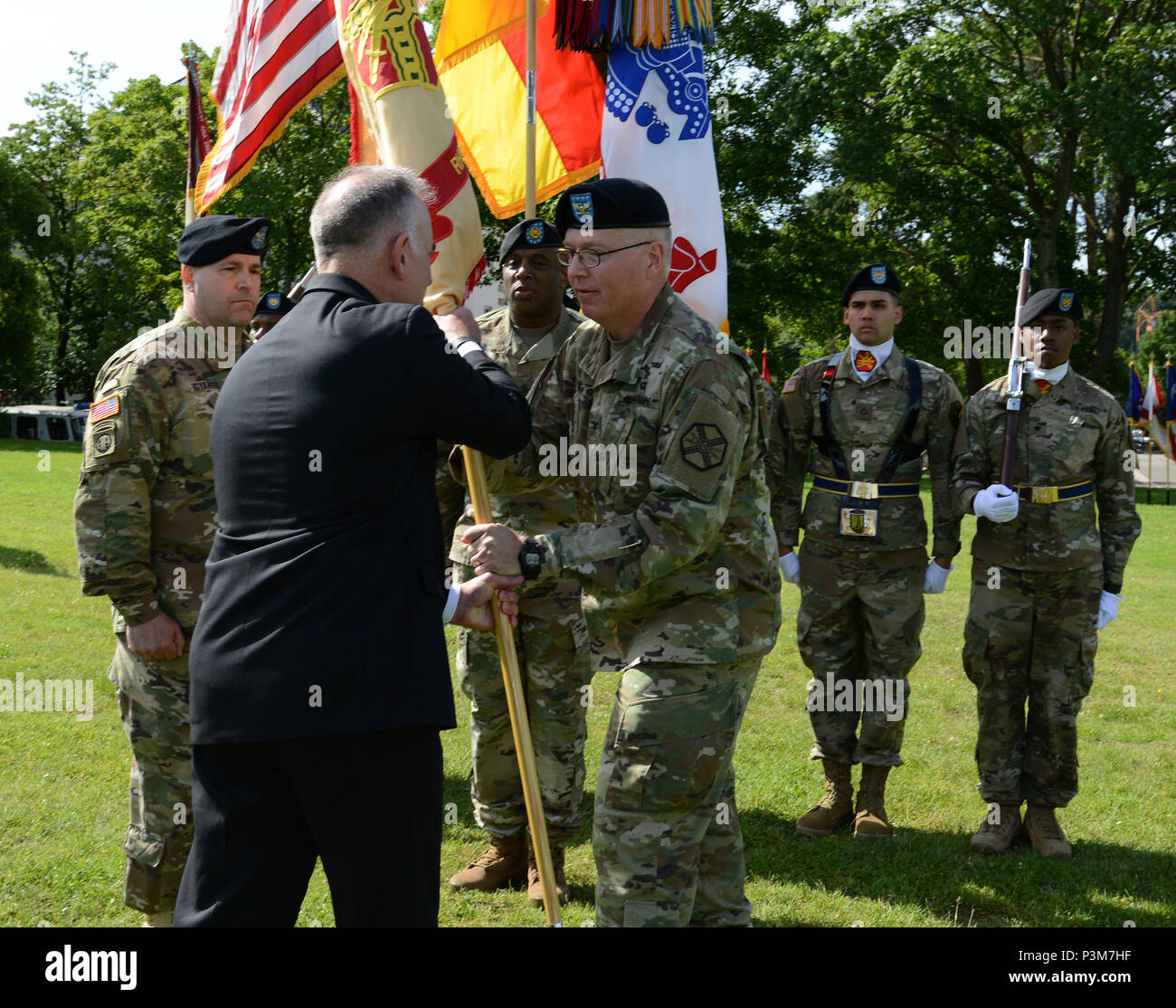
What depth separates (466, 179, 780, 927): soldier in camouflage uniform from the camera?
3609 millimetres

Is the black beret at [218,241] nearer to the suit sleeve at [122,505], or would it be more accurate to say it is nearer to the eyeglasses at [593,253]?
the suit sleeve at [122,505]

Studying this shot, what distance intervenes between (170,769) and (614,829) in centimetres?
183

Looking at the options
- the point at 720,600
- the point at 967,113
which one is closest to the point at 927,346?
the point at 967,113

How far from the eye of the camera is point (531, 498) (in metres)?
5.60

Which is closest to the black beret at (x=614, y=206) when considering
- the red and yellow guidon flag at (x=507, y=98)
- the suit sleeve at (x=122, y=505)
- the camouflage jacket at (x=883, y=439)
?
the suit sleeve at (x=122, y=505)

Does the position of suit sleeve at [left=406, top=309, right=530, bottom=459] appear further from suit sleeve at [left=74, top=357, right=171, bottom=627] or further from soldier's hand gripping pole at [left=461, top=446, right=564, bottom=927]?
suit sleeve at [left=74, top=357, right=171, bottom=627]

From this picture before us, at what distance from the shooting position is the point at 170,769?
14.4ft

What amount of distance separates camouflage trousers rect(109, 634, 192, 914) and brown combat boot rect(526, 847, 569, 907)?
1.62 meters

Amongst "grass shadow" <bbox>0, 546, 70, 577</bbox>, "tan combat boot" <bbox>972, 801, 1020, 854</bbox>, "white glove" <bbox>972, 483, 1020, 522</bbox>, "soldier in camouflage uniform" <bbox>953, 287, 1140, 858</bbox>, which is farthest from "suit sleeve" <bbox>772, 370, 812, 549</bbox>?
"grass shadow" <bbox>0, 546, 70, 577</bbox>

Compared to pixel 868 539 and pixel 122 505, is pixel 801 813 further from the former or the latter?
pixel 122 505

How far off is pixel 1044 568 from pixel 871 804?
62.3 inches

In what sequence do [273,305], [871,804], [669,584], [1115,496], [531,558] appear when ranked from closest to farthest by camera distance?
[531,558], [669,584], [1115,496], [871,804], [273,305]

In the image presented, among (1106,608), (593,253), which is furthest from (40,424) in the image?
(593,253)

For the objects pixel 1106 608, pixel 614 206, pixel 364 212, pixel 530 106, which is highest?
pixel 530 106
